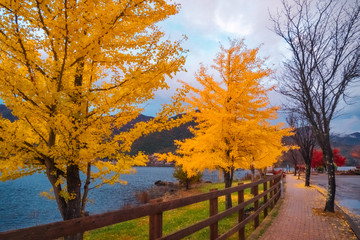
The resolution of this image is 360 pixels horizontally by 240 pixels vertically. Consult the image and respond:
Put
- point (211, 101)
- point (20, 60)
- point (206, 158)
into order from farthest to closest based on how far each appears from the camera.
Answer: point (211, 101)
point (206, 158)
point (20, 60)

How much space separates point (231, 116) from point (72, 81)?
23.7ft

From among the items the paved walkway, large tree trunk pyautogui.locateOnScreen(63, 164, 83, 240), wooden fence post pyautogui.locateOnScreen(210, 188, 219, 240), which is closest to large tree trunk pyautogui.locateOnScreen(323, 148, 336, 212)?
the paved walkway

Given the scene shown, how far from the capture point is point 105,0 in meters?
5.06

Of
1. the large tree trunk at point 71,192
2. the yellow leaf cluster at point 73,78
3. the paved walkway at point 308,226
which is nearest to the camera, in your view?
the yellow leaf cluster at point 73,78

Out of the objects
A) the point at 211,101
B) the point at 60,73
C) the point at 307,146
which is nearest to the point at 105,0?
the point at 60,73

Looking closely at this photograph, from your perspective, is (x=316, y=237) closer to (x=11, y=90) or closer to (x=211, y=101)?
(x=211, y=101)

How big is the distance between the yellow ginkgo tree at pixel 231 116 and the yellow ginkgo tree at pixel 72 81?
6.04 meters

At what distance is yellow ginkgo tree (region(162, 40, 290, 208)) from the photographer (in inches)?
438

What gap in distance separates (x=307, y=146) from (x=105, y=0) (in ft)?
81.7

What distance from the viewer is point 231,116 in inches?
437

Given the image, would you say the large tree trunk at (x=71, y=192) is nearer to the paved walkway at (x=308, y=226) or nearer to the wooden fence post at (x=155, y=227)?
the wooden fence post at (x=155, y=227)

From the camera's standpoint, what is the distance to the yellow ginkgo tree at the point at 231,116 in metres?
11.1

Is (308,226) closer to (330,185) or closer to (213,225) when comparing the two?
(330,185)

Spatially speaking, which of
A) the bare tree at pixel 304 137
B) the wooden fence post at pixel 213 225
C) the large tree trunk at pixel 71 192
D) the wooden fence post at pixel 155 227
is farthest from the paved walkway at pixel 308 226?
the bare tree at pixel 304 137
